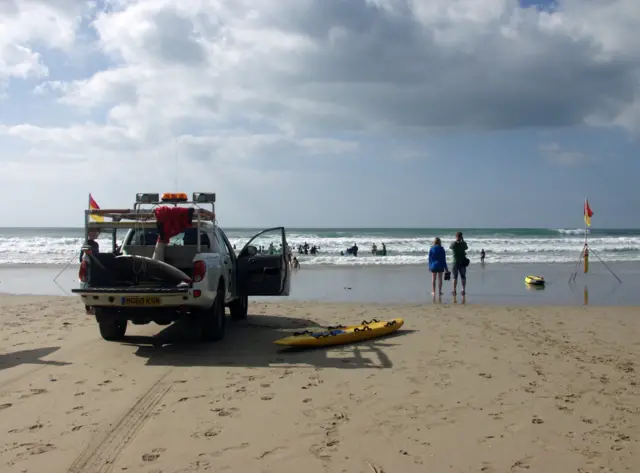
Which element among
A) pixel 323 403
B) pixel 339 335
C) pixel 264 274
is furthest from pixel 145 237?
pixel 323 403

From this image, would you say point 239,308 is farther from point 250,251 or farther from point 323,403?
point 323,403

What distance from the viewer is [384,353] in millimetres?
7992

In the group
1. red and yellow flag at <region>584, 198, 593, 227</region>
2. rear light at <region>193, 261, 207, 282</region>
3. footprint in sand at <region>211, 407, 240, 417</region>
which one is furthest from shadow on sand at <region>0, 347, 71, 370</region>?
red and yellow flag at <region>584, 198, 593, 227</region>

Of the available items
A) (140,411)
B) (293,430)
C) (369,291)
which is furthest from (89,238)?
(369,291)

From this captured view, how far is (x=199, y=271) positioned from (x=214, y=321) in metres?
1.14

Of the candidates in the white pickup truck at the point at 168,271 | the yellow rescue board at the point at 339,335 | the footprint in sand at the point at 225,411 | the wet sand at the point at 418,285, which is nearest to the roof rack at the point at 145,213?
the white pickup truck at the point at 168,271

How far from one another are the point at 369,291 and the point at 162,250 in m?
9.55

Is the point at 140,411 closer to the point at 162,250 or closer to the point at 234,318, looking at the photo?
the point at 162,250

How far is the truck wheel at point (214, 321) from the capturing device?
8.46 metres

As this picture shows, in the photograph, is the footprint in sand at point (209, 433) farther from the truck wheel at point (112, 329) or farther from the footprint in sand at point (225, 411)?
the truck wheel at point (112, 329)

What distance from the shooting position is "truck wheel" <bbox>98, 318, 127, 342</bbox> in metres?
8.74

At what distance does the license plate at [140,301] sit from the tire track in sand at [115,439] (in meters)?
1.81

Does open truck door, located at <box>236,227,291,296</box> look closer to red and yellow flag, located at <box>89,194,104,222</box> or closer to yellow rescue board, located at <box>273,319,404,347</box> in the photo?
yellow rescue board, located at <box>273,319,404,347</box>

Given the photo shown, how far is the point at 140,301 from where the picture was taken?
25.1 feet
